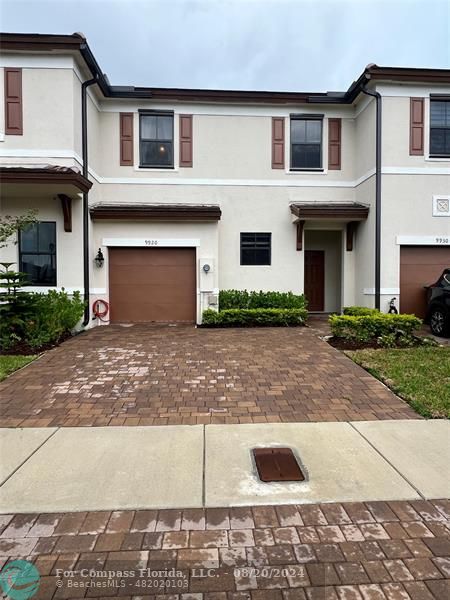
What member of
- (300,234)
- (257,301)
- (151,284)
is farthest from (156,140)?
(257,301)

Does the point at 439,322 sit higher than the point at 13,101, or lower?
lower

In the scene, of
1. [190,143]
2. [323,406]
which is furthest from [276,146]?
[323,406]

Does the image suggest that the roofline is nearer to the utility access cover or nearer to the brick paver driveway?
the brick paver driveway

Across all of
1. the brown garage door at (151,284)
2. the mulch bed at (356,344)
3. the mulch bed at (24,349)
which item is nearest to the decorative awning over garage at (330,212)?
the brown garage door at (151,284)

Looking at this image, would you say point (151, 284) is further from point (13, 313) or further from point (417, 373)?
point (417, 373)

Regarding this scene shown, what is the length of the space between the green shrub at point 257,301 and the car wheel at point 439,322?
141 inches

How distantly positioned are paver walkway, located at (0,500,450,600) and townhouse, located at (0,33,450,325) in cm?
907

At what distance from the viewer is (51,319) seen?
8922mm

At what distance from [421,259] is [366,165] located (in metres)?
3.41

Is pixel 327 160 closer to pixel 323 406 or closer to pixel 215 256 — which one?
pixel 215 256

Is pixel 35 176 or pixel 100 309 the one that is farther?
pixel 100 309

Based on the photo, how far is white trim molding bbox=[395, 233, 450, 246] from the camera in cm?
1169

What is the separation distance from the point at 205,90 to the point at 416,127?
258 inches

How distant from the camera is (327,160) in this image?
13.0m
